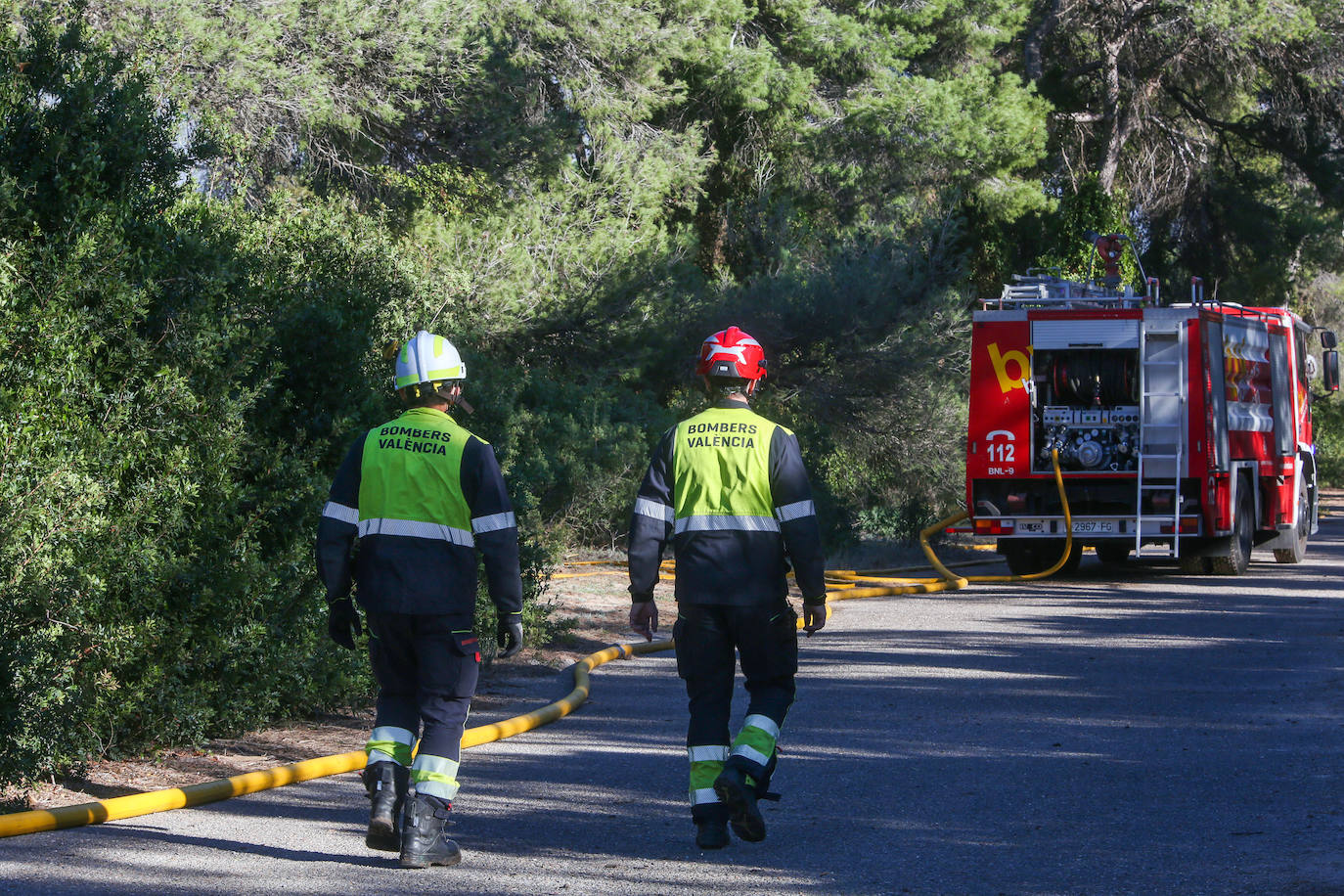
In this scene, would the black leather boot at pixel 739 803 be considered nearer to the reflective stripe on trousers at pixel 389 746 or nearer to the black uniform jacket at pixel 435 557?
the black uniform jacket at pixel 435 557

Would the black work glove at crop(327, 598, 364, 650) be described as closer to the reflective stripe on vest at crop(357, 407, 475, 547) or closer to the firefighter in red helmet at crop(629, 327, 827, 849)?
the reflective stripe on vest at crop(357, 407, 475, 547)

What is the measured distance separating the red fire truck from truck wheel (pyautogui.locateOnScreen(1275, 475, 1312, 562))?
1.24 m

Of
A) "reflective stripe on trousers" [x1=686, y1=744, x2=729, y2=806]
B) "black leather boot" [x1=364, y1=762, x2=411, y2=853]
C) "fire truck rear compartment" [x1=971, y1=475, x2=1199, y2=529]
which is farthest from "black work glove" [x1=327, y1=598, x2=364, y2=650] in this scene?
"fire truck rear compartment" [x1=971, y1=475, x2=1199, y2=529]

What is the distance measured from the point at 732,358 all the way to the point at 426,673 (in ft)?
5.45

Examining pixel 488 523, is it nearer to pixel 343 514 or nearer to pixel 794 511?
pixel 343 514

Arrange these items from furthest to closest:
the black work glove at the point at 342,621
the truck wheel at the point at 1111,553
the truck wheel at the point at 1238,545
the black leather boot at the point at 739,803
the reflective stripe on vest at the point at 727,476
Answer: the truck wheel at the point at 1111,553 < the truck wheel at the point at 1238,545 < the reflective stripe on vest at the point at 727,476 < the black work glove at the point at 342,621 < the black leather boot at the point at 739,803

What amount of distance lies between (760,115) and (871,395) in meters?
6.52

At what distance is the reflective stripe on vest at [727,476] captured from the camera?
5504 millimetres

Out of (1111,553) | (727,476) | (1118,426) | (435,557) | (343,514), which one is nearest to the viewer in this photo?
(435,557)

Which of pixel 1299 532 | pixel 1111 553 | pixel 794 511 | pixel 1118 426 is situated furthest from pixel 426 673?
pixel 1299 532

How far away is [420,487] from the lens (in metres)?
5.32

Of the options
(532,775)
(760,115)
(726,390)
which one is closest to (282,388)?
(532,775)

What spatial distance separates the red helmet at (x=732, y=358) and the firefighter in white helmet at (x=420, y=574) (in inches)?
37.1

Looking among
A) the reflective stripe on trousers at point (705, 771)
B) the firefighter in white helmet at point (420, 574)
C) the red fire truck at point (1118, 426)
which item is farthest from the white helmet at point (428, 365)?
the red fire truck at point (1118, 426)
